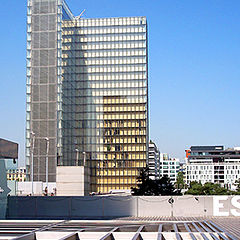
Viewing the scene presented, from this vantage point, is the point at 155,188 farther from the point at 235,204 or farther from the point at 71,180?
the point at 235,204

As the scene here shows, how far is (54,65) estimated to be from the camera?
387 ft

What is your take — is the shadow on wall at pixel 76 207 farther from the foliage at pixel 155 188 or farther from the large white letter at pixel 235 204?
the foliage at pixel 155 188

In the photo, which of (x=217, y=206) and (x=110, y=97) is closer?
(x=217, y=206)

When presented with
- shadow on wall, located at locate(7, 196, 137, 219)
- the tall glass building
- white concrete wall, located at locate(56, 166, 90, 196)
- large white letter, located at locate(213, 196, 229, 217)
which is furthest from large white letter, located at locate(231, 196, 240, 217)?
the tall glass building

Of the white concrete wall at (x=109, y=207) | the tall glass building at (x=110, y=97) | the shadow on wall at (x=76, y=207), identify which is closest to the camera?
the white concrete wall at (x=109, y=207)

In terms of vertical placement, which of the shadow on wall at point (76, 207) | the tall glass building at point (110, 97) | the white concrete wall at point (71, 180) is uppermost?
the tall glass building at point (110, 97)

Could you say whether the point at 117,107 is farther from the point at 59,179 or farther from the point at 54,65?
the point at 59,179

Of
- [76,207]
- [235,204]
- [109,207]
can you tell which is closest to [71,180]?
[76,207]

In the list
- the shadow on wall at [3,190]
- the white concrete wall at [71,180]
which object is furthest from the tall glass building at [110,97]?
the shadow on wall at [3,190]

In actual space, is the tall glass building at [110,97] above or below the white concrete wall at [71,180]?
above

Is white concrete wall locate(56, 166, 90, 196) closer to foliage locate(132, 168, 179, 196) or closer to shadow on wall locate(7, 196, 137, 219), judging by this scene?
foliage locate(132, 168, 179, 196)

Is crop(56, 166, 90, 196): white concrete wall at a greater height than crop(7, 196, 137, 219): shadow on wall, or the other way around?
crop(56, 166, 90, 196): white concrete wall

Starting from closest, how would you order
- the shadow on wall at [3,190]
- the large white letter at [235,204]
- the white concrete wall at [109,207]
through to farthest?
the shadow on wall at [3,190] < the large white letter at [235,204] < the white concrete wall at [109,207]

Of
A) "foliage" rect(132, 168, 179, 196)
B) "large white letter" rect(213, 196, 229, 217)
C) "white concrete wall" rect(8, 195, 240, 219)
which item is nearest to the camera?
"large white letter" rect(213, 196, 229, 217)
